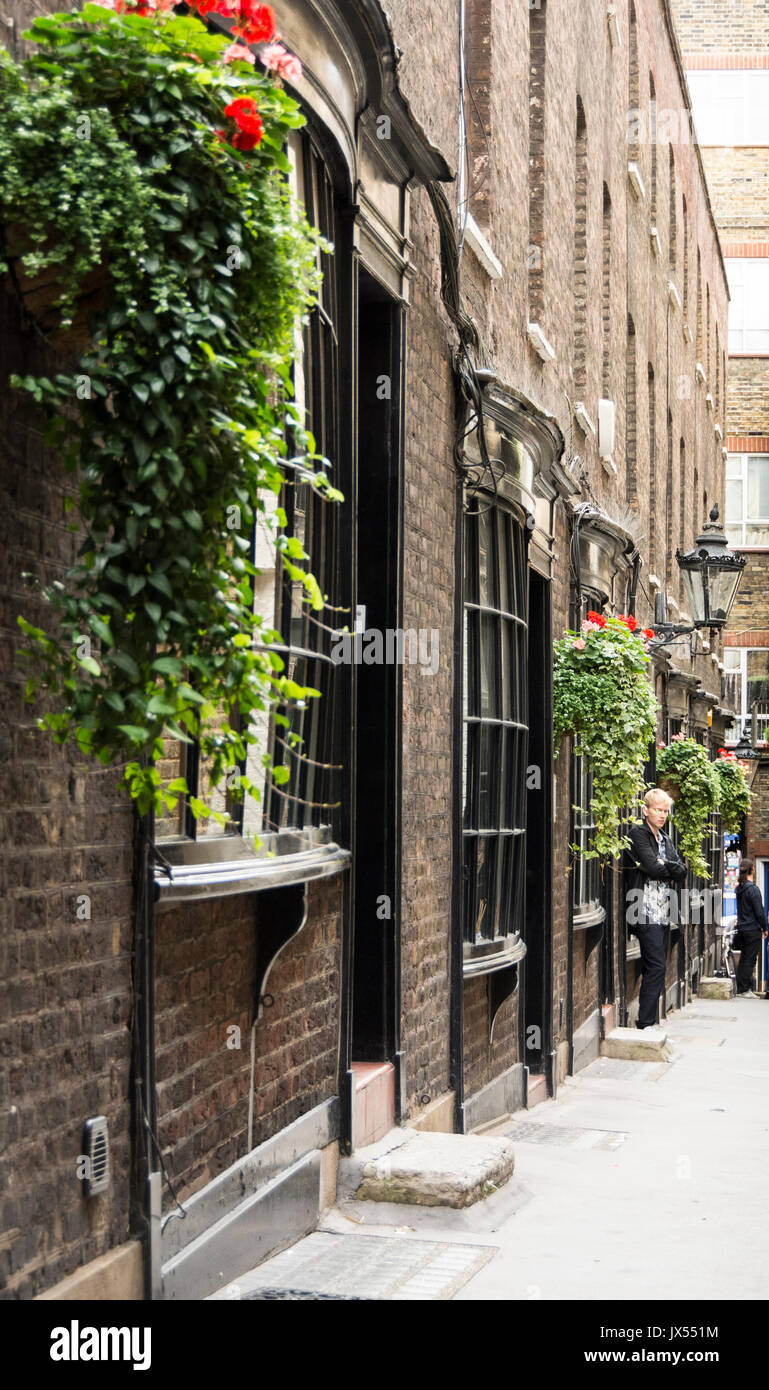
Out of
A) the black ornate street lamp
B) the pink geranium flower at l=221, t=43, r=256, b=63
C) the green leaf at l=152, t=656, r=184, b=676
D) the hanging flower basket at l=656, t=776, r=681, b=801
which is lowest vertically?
the hanging flower basket at l=656, t=776, r=681, b=801

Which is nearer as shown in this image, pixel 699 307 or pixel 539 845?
pixel 539 845

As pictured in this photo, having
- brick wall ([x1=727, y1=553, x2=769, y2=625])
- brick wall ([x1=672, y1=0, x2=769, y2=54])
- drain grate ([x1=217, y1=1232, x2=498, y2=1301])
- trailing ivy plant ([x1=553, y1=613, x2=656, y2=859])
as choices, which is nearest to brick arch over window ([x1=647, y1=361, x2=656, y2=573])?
trailing ivy plant ([x1=553, y1=613, x2=656, y2=859])

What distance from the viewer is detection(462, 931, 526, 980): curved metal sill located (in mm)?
8141

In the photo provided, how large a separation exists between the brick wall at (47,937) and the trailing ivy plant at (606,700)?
7148 millimetres

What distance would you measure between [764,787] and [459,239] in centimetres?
2581

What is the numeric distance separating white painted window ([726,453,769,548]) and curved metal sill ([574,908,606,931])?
73.0 feet

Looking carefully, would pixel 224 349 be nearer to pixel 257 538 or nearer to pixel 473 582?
pixel 257 538

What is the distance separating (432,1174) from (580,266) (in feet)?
29.6

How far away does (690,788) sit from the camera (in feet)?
58.7

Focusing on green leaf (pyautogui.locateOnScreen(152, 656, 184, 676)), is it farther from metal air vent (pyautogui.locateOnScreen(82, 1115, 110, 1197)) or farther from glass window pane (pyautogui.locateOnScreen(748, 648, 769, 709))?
glass window pane (pyautogui.locateOnScreen(748, 648, 769, 709))

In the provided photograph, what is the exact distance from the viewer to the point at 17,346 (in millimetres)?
3377

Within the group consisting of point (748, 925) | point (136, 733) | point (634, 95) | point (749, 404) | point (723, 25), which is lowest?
point (748, 925)

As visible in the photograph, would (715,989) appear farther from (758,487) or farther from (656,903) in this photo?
(758,487)

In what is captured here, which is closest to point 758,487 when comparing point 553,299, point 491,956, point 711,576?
point 711,576
